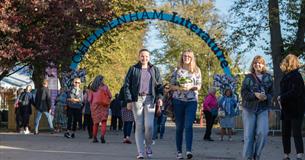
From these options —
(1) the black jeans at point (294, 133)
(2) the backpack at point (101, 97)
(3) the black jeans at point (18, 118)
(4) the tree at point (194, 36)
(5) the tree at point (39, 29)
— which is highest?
(4) the tree at point (194, 36)

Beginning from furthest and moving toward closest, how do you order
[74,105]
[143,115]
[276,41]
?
[276,41] → [74,105] → [143,115]

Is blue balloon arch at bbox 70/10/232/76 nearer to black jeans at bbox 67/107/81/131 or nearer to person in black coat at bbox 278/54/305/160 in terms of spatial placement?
black jeans at bbox 67/107/81/131

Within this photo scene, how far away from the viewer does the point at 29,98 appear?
2270 cm

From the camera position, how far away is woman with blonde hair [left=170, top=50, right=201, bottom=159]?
11.1m

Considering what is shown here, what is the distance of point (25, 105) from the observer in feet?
73.9

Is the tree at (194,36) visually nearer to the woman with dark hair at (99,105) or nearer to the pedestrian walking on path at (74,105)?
the pedestrian walking on path at (74,105)

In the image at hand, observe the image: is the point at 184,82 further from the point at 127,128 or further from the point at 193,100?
the point at 127,128

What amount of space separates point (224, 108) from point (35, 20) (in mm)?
6430

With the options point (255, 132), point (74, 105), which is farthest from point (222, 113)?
point (255, 132)

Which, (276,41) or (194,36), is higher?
(194,36)

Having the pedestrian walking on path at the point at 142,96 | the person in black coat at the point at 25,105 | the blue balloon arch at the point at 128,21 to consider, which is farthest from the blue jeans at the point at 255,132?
the blue balloon arch at the point at 128,21

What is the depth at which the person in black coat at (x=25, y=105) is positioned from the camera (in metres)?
22.4

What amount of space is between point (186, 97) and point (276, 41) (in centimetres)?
1504

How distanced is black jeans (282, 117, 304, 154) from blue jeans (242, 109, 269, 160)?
1.03m
